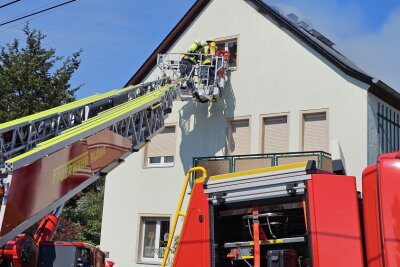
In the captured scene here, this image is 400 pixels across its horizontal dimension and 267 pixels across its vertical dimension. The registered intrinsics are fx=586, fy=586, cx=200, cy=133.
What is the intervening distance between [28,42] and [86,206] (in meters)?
8.98

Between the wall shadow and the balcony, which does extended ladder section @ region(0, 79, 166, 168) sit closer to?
the balcony

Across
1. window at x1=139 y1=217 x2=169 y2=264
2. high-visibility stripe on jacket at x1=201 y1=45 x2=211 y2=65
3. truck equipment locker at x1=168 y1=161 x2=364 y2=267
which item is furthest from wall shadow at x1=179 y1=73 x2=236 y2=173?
truck equipment locker at x1=168 y1=161 x2=364 y2=267

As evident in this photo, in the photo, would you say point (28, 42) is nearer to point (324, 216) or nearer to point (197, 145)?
point (197, 145)

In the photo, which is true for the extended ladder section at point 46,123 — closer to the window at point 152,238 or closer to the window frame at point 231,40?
the window frame at point 231,40

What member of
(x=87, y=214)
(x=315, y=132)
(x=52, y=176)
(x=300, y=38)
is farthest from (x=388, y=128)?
(x=87, y=214)

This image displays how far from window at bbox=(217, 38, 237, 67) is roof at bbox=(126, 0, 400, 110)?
132 centimetres

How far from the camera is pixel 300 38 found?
17031mm

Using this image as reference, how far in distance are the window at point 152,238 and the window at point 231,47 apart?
5.34 m

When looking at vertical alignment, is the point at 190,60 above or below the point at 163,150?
above

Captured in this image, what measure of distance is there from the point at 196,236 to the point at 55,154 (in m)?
2.65

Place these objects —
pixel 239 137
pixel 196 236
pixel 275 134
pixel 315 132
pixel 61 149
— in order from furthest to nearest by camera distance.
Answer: pixel 239 137, pixel 275 134, pixel 315 132, pixel 61 149, pixel 196 236

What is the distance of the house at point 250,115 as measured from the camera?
15867mm

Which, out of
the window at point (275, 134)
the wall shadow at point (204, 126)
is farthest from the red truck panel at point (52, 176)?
the wall shadow at point (204, 126)

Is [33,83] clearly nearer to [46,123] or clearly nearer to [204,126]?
[204,126]
